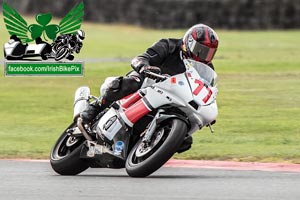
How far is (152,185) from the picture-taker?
8508mm

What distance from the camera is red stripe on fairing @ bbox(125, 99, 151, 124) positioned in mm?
9070

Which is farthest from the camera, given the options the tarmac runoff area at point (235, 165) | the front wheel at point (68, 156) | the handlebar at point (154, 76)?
the tarmac runoff area at point (235, 165)

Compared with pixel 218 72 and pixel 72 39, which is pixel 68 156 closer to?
pixel 72 39

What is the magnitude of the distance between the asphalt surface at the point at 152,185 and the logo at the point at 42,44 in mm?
9177

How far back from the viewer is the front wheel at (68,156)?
959 cm

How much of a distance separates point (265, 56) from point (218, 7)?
9.69 m

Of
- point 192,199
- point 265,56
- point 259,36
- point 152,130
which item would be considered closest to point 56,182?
point 152,130

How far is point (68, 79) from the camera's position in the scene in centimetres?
2173

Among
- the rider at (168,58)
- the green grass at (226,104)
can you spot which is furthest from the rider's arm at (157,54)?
the green grass at (226,104)

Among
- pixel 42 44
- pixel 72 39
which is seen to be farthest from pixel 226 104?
pixel 42 44

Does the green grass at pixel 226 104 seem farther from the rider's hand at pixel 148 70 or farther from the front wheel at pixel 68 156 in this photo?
the rider's hand at pixel 148 70

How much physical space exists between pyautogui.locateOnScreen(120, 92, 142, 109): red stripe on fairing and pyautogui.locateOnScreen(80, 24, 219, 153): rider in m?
0.11

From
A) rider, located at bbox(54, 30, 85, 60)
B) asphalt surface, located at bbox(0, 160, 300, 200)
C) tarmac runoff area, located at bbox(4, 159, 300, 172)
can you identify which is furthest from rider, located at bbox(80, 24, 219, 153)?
rider, located at bbox(54, 30, 85, 60)

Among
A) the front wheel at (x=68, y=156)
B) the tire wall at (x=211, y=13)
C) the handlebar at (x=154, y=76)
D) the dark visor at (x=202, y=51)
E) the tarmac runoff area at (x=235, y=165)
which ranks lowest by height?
the tire wall at (x=211, y=13)
